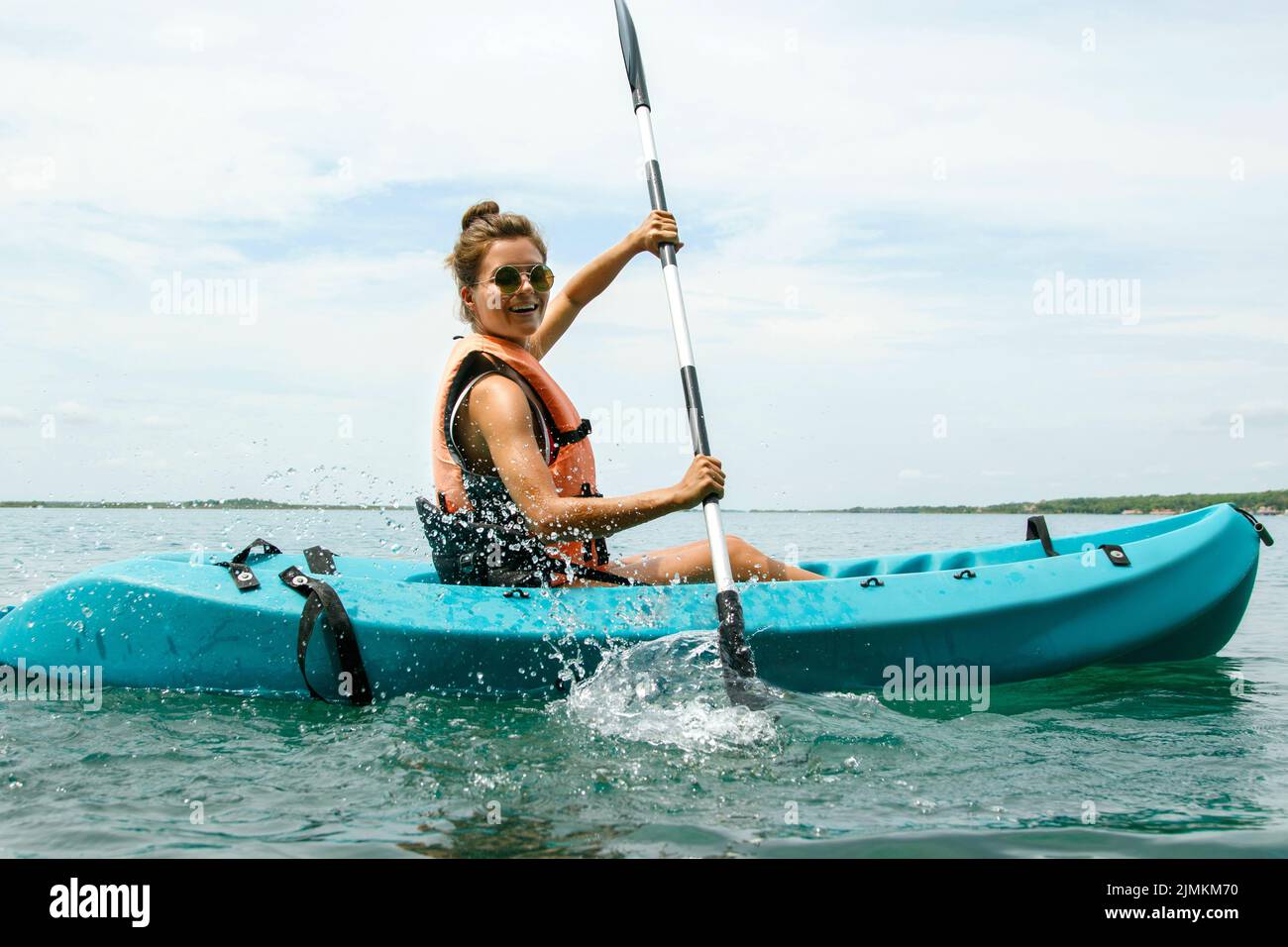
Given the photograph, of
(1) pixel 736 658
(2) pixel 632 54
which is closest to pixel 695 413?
(1) pixel 736 658

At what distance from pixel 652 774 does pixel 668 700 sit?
2.30 feet

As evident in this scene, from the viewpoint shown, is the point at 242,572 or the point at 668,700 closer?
the point at 668,700

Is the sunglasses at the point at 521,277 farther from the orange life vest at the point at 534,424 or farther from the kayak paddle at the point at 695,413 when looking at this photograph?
the kayak paddle at the point at 695,413

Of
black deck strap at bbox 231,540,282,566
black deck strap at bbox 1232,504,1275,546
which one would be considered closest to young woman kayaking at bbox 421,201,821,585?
black deck strap at bbox 231,540,282,566

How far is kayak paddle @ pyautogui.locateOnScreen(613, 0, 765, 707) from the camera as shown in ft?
12.5

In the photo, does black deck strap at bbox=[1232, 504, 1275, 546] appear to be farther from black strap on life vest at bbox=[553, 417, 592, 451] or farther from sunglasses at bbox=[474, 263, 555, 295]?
sunglasses at bbox=[474, 263, 555, 295]

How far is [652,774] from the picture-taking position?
10.1 feet

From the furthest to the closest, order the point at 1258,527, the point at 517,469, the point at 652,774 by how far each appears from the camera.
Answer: the point at 1258,527 → the point at 517,469 → the point at 652,774

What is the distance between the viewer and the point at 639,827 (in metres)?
2.63

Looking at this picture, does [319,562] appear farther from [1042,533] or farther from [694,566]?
[1042,533]

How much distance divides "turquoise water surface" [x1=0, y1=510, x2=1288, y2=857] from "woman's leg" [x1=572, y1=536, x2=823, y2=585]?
48cm

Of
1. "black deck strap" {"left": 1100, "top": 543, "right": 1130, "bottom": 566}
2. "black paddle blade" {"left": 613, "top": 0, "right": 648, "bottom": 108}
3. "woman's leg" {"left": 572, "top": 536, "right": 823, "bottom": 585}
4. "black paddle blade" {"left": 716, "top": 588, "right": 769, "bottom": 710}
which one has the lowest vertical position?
"black paddle blade" {"left": 716, "top": 588, "right": 769, "bottom": 710}

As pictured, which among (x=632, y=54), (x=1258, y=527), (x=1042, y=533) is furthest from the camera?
(x=632, y=54)
